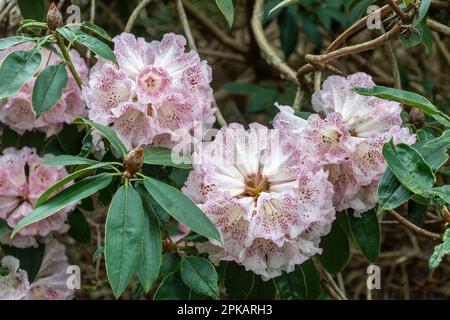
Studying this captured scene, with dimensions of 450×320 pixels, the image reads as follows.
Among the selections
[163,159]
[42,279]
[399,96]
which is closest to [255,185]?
[163,159]

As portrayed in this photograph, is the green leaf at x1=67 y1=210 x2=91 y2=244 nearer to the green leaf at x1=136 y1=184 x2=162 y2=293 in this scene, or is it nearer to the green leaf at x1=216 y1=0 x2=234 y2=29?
the green leaf at x1=136 y1=184 x2=162 y2=293

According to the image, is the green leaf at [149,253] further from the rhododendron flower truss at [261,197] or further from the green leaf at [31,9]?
the green leaf at [31,9]

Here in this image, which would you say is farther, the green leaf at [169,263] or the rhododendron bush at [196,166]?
the green leaf at [169,263]

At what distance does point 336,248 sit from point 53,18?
702 millimetres

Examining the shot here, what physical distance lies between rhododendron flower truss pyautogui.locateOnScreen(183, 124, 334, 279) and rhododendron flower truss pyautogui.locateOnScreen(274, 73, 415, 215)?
0.03m

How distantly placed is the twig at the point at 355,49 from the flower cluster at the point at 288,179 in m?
0.13

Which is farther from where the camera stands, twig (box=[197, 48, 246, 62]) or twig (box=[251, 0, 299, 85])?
twig (box=[197, 48, 246, 62])

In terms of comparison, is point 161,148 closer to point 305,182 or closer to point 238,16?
point 305,182

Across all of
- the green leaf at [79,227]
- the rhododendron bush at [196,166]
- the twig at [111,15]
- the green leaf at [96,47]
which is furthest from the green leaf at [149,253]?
the twig at [111,15]

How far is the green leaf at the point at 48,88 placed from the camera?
1.32 m

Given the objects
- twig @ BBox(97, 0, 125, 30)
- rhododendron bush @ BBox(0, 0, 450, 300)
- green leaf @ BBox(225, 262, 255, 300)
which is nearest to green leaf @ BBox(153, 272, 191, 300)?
rhododendron bush @ BBox(0, 0, 450, 300)

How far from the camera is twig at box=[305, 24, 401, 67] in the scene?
50.5 inches
